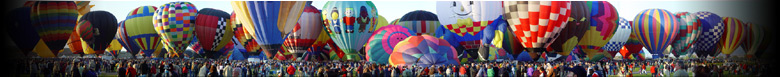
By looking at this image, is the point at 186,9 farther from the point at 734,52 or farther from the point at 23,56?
the point at 734,52

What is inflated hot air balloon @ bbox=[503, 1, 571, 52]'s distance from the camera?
22.6 m

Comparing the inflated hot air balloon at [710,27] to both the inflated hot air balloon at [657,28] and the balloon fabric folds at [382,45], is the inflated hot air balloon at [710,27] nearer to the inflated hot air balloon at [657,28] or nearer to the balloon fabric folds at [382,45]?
the inflated hot air balloon at [657,28]

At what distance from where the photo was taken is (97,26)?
31672 mm

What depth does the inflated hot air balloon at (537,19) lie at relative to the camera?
890 inches

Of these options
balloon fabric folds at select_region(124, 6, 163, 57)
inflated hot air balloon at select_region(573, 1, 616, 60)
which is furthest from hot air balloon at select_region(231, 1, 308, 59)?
inflated hot air balloon at select_region(573, 1, 616, 60)

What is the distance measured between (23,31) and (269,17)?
23.6 ft

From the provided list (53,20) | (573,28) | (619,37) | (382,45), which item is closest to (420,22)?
(382,45)

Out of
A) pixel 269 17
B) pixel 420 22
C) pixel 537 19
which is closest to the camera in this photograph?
pixel 537 19

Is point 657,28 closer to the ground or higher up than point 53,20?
closer to the ground

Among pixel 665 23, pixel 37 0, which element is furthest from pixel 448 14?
pixel 37 0

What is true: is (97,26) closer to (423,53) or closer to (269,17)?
(269,17)

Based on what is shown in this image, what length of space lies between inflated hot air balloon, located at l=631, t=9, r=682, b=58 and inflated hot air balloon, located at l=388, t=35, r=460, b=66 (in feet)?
41.4

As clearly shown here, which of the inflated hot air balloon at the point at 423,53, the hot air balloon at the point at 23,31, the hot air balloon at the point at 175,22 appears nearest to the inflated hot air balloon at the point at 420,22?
the hot air balloon at the point at 175,22

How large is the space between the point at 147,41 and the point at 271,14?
10.9 meters
